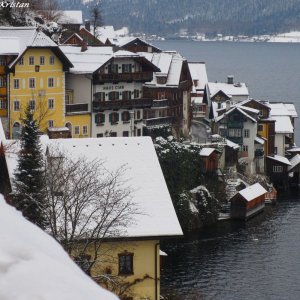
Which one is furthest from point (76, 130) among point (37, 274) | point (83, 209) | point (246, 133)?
point (37, 274)

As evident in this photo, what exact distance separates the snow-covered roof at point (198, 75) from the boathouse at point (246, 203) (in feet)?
74.9

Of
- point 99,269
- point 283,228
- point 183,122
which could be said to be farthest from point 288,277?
point 183,122

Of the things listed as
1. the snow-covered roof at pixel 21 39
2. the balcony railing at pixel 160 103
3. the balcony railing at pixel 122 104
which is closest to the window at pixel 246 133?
the balcony railing at pixel 160 103

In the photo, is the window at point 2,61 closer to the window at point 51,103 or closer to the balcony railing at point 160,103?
the window at point 51,103

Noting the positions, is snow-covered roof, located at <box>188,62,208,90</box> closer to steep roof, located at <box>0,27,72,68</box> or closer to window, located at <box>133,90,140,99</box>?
window, located at <box>133,90,140,99</box>

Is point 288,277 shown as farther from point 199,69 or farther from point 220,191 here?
point 199,69

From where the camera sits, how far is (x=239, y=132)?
68.8 meters

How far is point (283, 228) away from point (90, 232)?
2989cm

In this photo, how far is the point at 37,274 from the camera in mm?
1640

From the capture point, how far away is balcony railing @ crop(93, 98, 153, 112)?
180 feet

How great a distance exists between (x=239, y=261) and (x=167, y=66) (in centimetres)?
2453

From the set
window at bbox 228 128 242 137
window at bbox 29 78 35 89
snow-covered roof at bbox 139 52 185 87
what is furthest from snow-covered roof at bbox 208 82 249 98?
window at bbox 29 78 35 89

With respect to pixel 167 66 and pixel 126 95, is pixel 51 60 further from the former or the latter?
pixel 167 66

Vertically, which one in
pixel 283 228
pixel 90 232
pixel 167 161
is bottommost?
pixel 283 228
